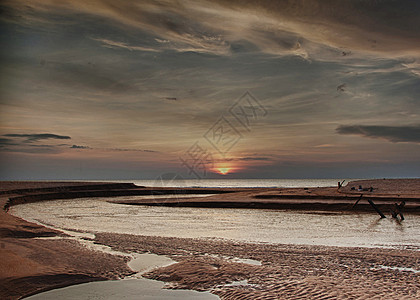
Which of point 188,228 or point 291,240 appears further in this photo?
point 188,228

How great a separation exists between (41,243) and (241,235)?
887cm

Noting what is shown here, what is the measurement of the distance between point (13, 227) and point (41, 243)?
11.8 ft

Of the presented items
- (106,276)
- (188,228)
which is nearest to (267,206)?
(188,228)

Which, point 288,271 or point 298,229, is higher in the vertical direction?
point 288,271

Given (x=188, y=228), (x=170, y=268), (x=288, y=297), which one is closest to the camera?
(x=288, y=297)

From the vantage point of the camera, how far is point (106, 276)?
32.7ft

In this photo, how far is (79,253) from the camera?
12.2 meters

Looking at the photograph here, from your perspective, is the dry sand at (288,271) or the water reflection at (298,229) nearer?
the dry sand at (288,271)

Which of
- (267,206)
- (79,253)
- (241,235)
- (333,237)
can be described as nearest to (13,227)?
(79,253)

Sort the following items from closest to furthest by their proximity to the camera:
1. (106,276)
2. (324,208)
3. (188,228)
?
(106,276), (188,228), (324,208)

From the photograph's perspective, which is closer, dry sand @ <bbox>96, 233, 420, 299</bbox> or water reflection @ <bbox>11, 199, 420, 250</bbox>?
dry sand @ <bbox>96, 233, 420, 299</bbox>

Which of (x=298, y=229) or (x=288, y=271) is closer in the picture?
(x=288, y=271)

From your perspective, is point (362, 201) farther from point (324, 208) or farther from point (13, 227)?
point (13, 227)

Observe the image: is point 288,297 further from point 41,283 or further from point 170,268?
point 41,283
